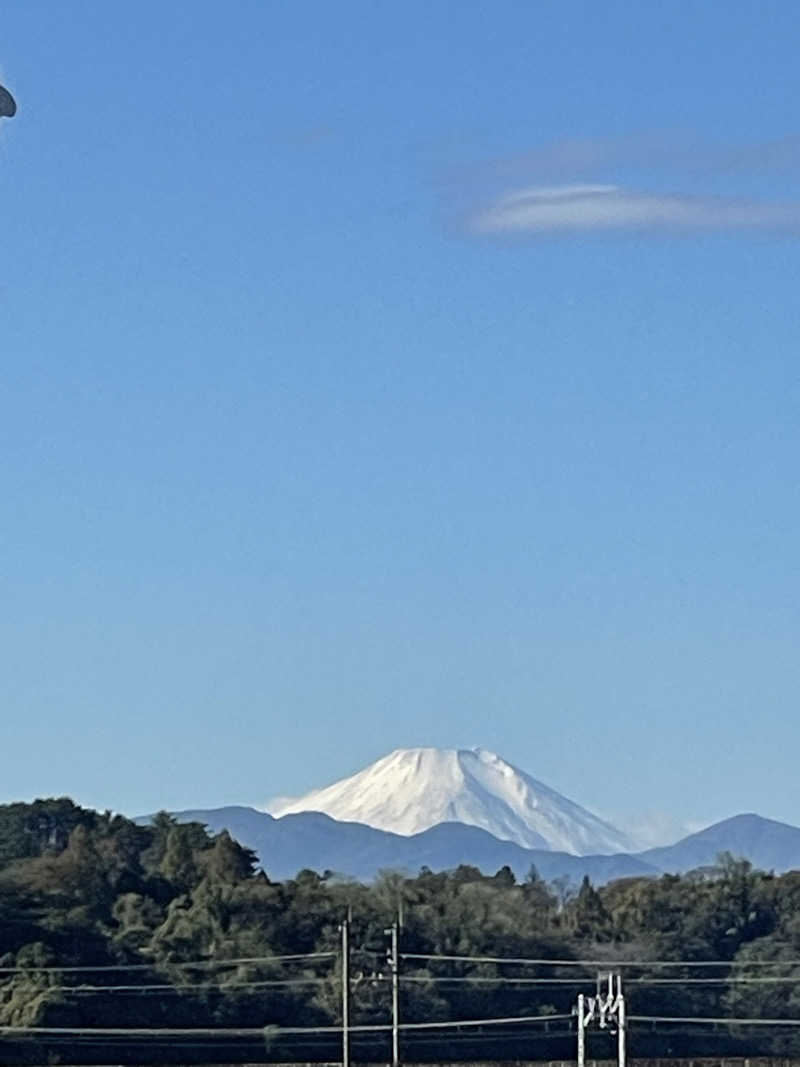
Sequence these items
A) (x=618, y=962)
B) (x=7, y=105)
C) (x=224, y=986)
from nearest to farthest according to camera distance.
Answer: (x=7, y=105)
(x=224, y=986)
(x=618, y=962)

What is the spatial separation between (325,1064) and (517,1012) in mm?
12195

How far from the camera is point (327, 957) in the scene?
Result: 14588 centimetres

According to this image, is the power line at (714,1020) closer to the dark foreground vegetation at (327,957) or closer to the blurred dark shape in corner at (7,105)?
the dark foreground vegetation at (327,957)

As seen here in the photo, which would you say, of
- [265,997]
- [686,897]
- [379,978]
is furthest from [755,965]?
[379,978]

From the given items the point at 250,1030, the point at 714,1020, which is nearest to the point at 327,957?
the point at 250,1030

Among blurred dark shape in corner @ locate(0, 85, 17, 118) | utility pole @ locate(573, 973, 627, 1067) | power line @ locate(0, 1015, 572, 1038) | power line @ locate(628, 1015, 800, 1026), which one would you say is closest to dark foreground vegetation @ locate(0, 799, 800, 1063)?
power line @ locate(0, 1015, 572, 1038)

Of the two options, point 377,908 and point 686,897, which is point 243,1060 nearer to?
point 377,908

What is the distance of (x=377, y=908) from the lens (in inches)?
6220

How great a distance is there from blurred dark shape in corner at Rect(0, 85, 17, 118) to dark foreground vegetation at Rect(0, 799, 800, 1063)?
85457 mm

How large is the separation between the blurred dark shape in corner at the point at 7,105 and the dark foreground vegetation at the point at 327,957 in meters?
85.5

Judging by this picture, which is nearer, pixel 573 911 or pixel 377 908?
pixel 377 908

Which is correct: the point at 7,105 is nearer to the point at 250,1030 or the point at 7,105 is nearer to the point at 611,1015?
the point at 611,1015

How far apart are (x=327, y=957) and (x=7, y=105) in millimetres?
96675

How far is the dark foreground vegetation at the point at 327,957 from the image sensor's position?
5591 inches
